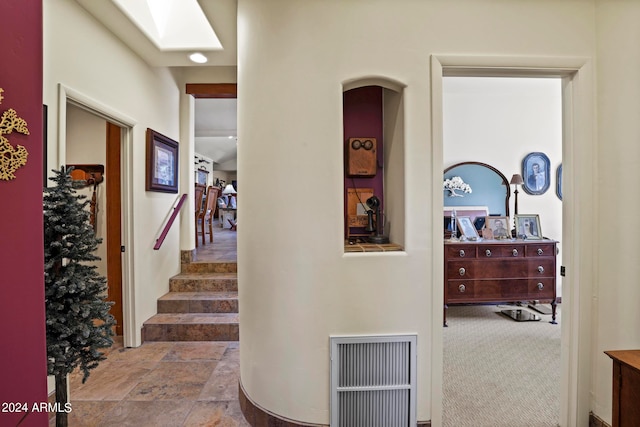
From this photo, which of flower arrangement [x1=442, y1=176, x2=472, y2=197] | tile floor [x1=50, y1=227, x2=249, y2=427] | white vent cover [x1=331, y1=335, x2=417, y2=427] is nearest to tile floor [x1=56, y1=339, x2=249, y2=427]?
tile floor [x1=50, y1=227, x2=249, y2=427]

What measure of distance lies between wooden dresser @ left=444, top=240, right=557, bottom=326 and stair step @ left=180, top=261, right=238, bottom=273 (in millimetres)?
2589

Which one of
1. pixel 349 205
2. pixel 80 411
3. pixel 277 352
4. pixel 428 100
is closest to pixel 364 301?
pixel 277 352

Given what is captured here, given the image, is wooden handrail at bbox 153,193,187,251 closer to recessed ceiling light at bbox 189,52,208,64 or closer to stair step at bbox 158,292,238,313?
stair step at bbox 158,292,238,313

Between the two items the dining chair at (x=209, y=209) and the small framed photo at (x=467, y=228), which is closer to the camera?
the small framed photo at (x=467, y=228)

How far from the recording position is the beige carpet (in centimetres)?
192

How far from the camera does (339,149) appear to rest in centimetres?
168

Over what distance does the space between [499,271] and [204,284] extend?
344 centimetres

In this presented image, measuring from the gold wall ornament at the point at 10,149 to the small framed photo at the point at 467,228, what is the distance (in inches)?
150

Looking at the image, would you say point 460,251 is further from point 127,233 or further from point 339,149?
point 127,233

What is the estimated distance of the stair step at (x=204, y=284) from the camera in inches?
134

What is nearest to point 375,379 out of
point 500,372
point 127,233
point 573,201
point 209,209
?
point 500,372

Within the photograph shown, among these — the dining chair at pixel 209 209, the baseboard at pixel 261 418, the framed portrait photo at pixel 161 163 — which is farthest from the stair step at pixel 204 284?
the dining chair at pixel 209 209

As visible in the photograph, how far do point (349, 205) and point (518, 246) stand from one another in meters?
2.43

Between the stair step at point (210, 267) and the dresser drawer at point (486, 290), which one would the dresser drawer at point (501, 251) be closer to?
the dresser drawer at point (486, 290)
